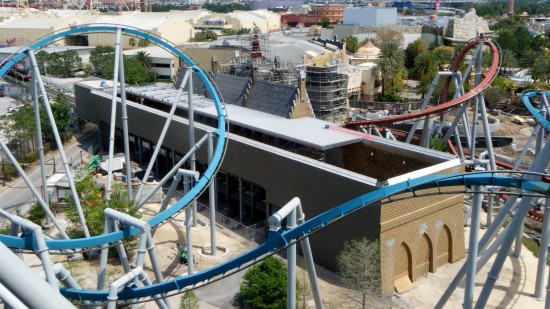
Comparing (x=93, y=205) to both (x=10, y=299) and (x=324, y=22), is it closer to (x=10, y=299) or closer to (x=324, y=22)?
(x=10, y=299)

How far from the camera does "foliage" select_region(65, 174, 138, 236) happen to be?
85.6ft

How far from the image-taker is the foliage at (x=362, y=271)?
21312mm

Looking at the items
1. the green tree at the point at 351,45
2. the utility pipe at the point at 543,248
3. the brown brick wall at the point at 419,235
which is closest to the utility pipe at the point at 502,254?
the utility pipe at the point at 543,248

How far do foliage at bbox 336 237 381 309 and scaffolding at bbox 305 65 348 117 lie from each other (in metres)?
27.7

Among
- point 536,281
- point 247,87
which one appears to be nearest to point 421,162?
point 536,281

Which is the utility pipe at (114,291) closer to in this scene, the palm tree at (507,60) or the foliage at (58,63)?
the foliage at (58,63)

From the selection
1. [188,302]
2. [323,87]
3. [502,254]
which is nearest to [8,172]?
[188,302]

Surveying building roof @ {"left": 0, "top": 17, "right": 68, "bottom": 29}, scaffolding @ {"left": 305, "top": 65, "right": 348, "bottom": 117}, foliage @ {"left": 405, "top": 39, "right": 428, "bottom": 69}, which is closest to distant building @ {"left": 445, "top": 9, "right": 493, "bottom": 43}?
foliage @ {"left": 405, "top": 39, "right": 428, "bottom": 69}

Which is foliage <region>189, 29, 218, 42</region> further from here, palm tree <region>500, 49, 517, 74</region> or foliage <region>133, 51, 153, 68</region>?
palm tree <region>500, 49, 517, 74</region>

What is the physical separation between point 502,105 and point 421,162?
42638 millimetres

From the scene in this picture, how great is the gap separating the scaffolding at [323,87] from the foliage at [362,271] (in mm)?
27726

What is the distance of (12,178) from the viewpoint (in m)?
39.2

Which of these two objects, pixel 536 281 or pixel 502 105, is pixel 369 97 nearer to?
pixel 502 105

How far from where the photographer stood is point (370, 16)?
441 ft
